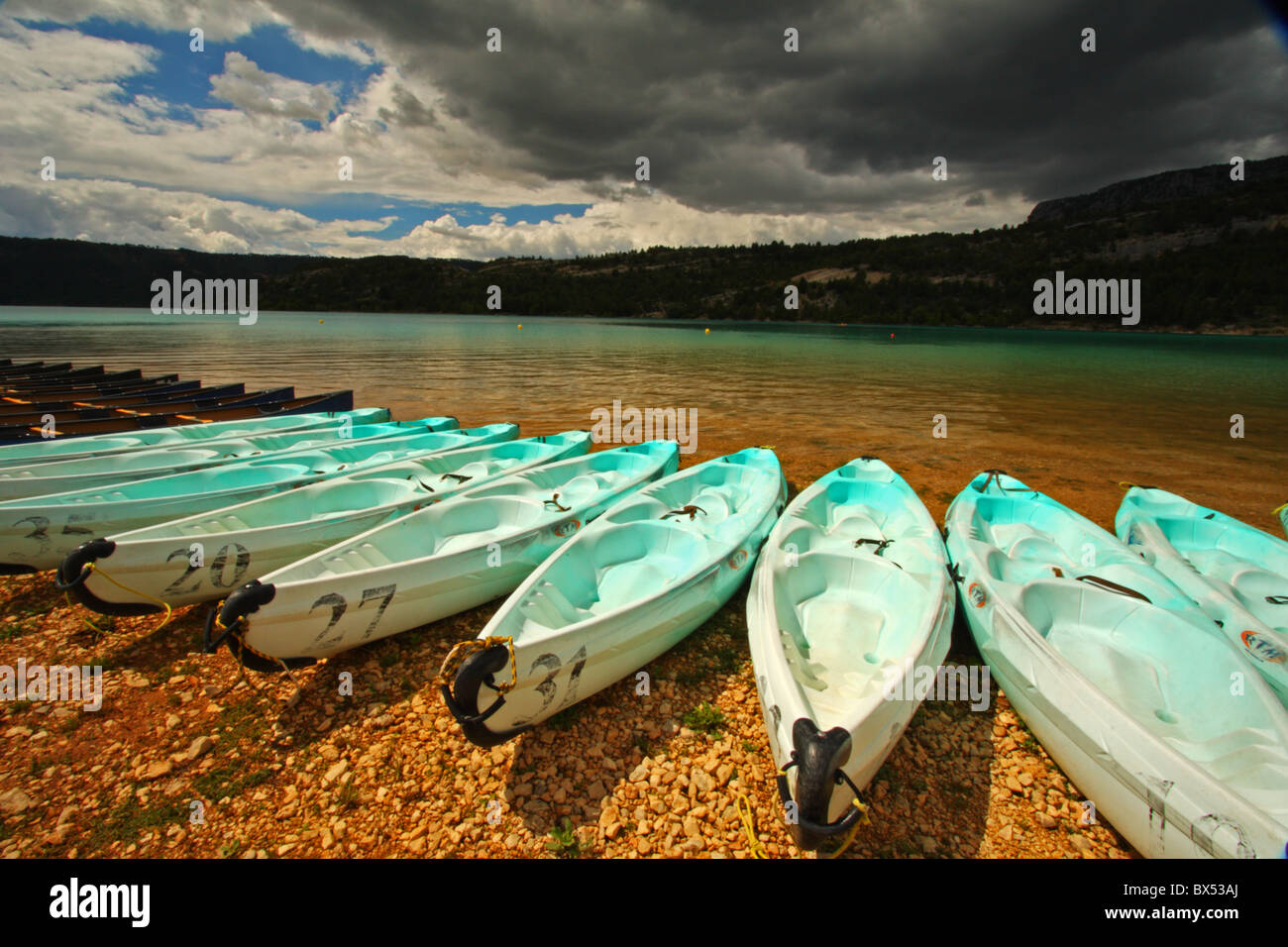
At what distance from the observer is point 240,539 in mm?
5305

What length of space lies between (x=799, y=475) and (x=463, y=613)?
8.11 m

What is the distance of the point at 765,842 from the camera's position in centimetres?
336

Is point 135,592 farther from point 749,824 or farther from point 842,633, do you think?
point 842,633

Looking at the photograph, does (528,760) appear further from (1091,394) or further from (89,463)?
(1091,394)

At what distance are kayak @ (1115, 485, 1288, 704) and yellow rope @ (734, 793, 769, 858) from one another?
4.09 m

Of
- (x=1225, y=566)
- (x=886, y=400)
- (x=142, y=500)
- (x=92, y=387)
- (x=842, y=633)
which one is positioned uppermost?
(x=92, y=387)

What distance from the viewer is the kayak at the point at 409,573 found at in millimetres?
3953

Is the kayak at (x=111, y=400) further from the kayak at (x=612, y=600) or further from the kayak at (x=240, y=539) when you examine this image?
the kayak at (x=612, y=600)

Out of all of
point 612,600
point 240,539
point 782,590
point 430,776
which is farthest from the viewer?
point 612,600

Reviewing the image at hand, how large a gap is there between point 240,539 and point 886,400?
22.0 m

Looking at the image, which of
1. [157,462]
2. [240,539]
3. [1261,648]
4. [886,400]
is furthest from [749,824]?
[886,400]

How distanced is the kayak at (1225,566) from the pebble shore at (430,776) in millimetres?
2108
